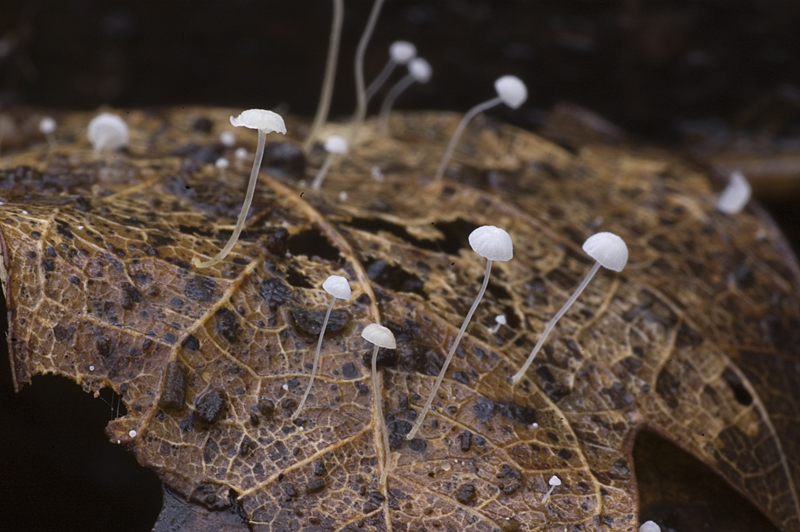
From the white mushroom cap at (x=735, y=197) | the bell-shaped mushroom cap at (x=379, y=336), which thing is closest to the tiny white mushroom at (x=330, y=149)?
the bell-shaped mushroom cap at (x=379, y=336)

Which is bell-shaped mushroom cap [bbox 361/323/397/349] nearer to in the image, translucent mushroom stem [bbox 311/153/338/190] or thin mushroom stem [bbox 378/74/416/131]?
translucent mushroom stem [bbox 311/153/338/190]

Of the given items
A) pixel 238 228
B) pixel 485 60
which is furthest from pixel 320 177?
pixel 485 60

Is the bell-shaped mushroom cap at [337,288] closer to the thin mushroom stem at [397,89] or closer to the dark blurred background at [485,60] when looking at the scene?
the dark blurred background at [485,60]

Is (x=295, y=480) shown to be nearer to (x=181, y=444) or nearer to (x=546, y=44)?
(x=181, y=444)

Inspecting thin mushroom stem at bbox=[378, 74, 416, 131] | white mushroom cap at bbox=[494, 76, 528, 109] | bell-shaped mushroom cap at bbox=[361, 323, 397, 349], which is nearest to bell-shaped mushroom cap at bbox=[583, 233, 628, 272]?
bell-shaped mushroom cap at bbox=[361, 323, 397, 349]

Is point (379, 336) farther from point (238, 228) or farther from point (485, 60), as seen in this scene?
point (485, 60)

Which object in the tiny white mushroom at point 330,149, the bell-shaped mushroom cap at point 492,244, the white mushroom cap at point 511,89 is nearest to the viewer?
the bell-shaped mushroom cap at point 492,244
